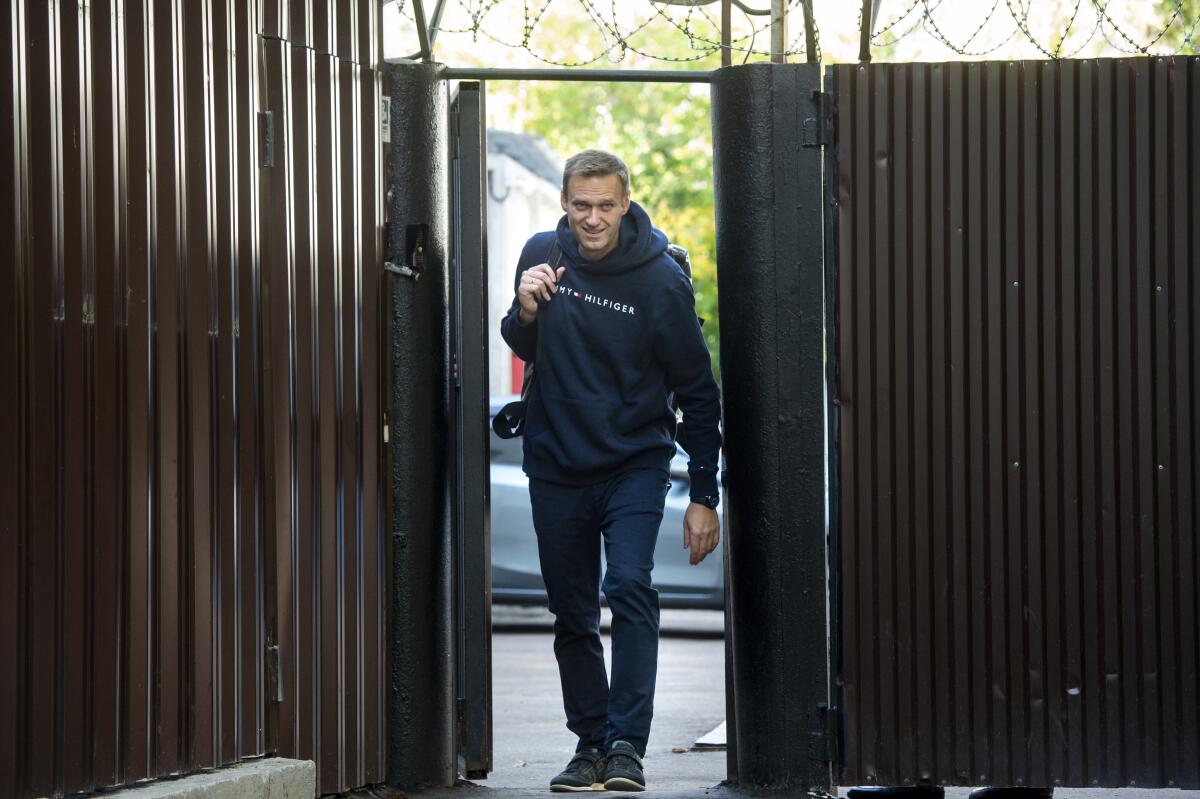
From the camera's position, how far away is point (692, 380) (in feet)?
19.8

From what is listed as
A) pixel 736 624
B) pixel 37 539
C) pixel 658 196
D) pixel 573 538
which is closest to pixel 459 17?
pixel 573 538

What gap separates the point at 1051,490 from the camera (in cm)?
561

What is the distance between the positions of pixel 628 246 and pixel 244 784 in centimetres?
231

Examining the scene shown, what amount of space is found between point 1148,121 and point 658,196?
119ft

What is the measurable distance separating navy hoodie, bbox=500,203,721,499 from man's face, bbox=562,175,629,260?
2.8 inches

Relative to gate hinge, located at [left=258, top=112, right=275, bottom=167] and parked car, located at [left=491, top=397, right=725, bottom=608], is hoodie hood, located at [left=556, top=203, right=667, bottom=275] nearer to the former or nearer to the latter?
gate hinge, located at [left=258, top=112, right=275, bottom=167]

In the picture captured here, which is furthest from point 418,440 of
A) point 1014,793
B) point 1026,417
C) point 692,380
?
point 1014,793

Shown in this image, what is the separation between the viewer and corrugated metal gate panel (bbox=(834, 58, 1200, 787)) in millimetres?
5598

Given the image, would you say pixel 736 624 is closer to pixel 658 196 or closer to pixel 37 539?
pixel 37 539

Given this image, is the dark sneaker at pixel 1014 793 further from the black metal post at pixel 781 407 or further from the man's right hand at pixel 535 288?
the man's right hand at pixel 535 288

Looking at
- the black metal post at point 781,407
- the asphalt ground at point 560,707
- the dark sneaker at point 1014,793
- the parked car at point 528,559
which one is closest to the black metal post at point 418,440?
the asphalt ground at point 560,707

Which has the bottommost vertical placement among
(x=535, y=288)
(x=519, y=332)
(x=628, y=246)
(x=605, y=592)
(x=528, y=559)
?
(x=528, y=559)

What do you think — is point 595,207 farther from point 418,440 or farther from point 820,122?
point 418,440

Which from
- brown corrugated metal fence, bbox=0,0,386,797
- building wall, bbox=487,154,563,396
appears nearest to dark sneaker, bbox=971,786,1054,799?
brown corrugated metal fence, bbox=0,0,386,797
